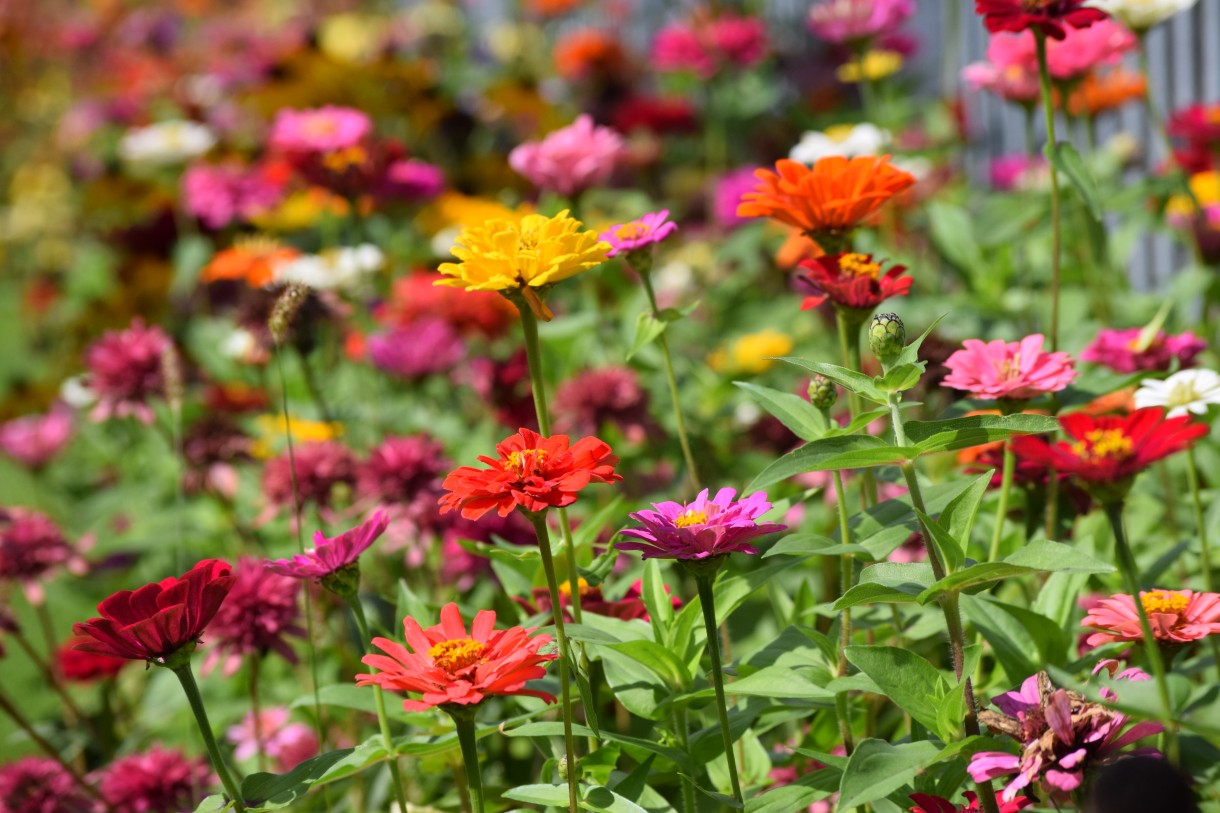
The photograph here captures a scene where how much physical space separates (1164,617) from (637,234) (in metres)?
0.56

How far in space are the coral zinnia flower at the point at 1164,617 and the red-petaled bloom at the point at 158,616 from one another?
2.16 ft

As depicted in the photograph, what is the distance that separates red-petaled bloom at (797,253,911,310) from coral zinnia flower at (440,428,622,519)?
0.85 feet

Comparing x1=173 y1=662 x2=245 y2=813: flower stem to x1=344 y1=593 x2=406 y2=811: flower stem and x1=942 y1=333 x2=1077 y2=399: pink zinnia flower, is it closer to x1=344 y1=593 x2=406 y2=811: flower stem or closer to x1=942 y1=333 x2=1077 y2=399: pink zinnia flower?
x1=344 y1=593 x2=406 y2=811: flower stem

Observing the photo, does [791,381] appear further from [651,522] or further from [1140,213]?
[651,522]

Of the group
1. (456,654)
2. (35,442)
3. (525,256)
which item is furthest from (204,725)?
(35,442)

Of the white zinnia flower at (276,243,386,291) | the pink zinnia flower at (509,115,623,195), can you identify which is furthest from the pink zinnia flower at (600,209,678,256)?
the white zinnia flower at (276,243,386,291)

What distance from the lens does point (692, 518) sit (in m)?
A: 0.87

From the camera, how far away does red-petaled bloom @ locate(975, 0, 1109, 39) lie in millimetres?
1037

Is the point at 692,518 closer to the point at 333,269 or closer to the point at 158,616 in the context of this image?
the point at 158,616

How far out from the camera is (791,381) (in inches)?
79.0

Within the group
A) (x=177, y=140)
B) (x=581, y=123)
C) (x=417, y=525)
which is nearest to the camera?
(x=417, y=525)

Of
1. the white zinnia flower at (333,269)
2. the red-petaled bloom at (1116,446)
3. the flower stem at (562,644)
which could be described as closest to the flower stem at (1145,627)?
the red-petaled bloom at (1116,446)

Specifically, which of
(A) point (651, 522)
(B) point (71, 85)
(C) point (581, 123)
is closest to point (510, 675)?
(A) point (651, 522)

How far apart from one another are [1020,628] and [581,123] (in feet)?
3.29
